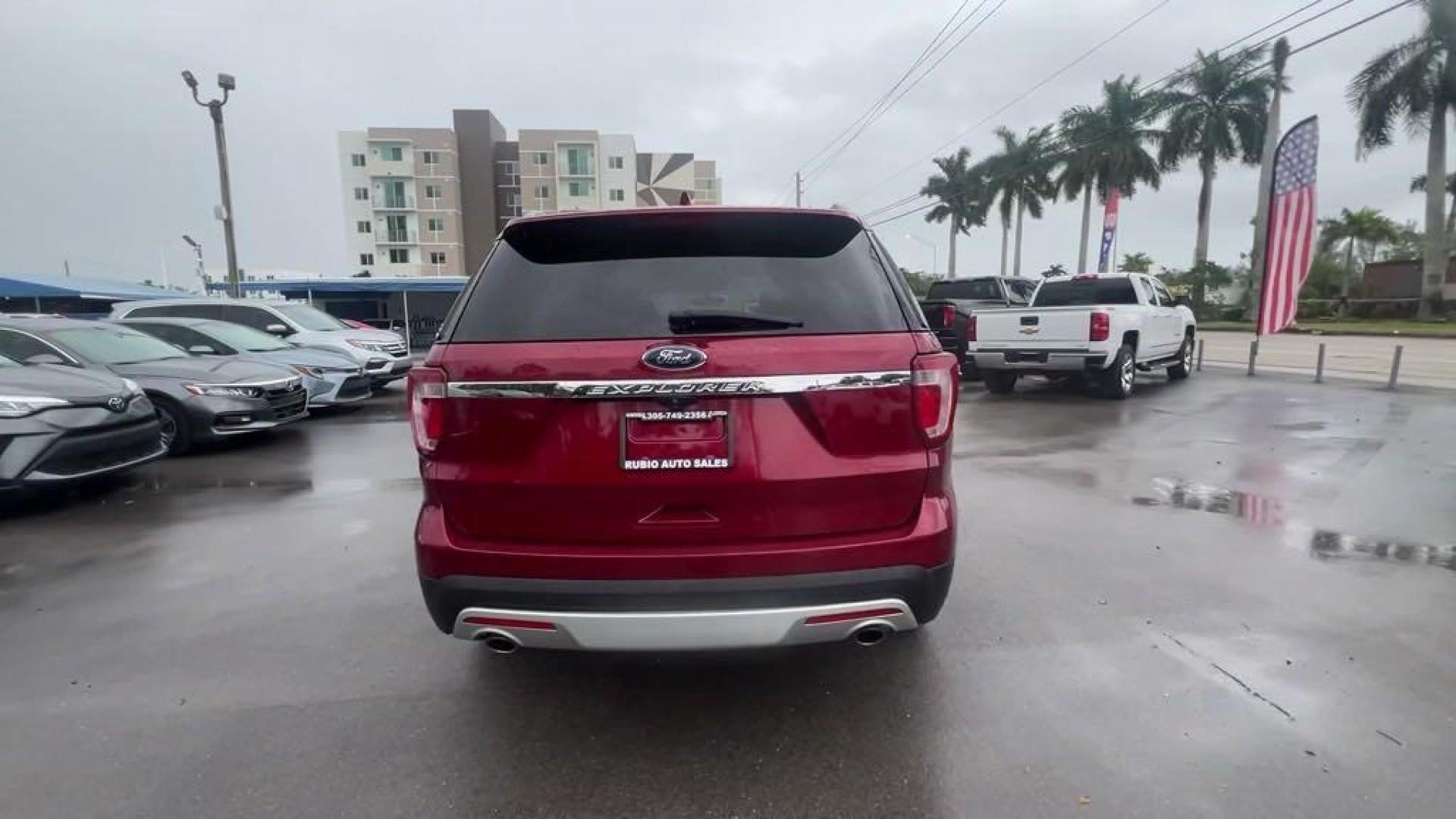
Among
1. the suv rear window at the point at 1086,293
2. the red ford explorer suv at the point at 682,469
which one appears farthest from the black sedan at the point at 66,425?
the suv rear window at the point at 1086,293

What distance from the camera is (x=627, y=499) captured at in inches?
97.6

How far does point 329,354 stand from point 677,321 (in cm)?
1064

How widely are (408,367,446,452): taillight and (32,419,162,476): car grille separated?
4.92m

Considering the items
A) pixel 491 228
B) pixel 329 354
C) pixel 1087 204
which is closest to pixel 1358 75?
pixel 1087 204

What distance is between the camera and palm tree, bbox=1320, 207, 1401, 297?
54094mm

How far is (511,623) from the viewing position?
252 cm

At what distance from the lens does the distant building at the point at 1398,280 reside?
42844mm

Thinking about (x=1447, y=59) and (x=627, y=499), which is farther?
(x=1447, y=59)

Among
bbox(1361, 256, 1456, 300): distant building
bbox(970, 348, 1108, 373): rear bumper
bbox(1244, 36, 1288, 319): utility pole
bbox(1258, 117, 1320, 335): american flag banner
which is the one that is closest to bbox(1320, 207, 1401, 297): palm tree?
bbox(1361, 256, 1456, 300): distant building

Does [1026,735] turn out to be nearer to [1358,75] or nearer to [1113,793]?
[1113,793]

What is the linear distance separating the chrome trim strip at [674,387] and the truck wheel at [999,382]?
36.3ft

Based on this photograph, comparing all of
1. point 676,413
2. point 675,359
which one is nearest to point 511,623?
point 676,413

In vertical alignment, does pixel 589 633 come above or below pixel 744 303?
below

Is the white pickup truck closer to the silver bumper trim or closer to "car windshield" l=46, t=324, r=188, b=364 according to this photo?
the silver bumper trim
